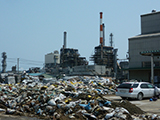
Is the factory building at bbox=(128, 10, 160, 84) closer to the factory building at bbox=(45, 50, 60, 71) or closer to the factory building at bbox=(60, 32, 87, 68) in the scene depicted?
the factory building at bbox=(60, 32, 87, 68)

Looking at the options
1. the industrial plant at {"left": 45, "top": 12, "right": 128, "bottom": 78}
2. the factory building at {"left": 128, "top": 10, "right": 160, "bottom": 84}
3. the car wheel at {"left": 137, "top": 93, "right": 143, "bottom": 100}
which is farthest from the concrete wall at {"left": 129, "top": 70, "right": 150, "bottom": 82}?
the car wheel at {"left": 137, "top": 93, "right": 143, "bottom": 100}

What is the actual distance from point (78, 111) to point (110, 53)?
57.2 m

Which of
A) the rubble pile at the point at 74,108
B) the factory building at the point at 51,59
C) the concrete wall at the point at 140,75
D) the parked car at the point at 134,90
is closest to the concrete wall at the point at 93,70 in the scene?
the concrete wall at the point at 140,75

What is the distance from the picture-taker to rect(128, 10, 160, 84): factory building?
32781 millimetres

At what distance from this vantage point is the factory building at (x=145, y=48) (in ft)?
108

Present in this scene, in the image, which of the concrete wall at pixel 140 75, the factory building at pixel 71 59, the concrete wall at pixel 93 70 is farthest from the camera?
the factory building at pixel 71 59

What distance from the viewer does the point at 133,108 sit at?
10578 mm

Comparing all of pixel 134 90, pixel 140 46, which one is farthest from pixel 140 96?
pixel 140 46

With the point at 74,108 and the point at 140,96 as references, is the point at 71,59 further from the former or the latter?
the point at 74,108

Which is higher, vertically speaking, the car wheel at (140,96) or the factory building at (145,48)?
the factory building at (145,48)

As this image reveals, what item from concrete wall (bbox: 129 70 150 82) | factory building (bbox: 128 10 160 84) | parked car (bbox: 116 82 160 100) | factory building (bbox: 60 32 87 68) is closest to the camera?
parked car (bbox: 116 82 160 100)

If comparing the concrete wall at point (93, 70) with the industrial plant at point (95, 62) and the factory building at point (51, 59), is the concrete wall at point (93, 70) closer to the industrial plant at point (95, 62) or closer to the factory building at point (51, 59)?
the industrial plant at point (95, 62)

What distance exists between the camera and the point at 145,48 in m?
33.9

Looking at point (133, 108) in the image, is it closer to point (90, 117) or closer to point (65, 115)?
point (90, 117)
